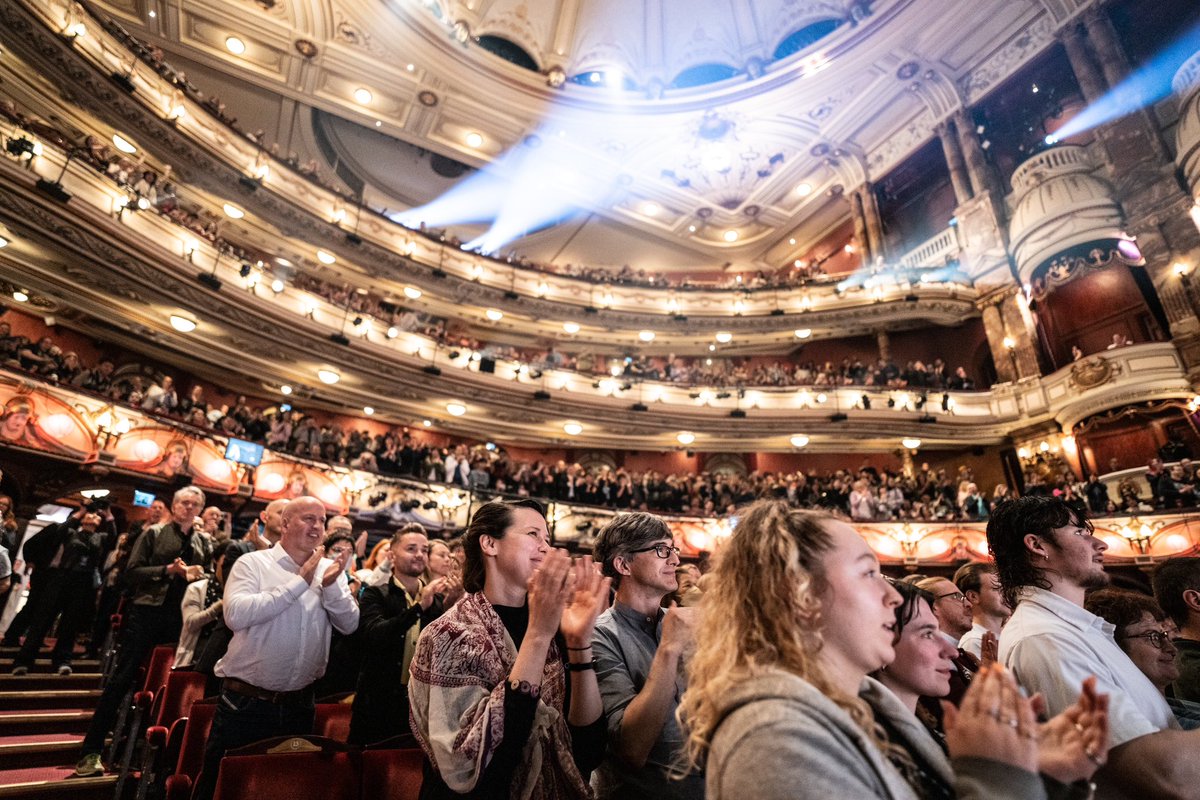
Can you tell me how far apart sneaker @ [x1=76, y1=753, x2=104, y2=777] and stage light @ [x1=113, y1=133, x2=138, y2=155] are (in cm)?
1161

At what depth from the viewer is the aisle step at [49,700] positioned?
14.0ft

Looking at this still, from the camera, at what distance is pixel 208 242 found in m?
10.2

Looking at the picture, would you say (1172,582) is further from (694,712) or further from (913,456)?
(913,456)

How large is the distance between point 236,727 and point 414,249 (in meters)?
14.5

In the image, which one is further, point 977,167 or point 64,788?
point 977,167

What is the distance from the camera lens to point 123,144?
11.2 m

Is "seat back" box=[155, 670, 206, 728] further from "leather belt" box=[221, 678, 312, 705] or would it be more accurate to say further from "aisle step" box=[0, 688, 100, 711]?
"aisle step" box=[0, 688, 100, 711]

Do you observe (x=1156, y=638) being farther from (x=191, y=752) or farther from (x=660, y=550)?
(x=191, y=752)

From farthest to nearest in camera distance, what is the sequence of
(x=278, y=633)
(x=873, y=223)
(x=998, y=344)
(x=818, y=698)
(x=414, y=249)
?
1. (x=873, y=223)
2. (x=414, y=249)
3. (x=998, y=344)
4. (x=278, y=633)
5. (x=818, y=698)

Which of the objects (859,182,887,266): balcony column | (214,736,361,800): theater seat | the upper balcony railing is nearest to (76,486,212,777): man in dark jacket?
(214,736,361,800): theater seat

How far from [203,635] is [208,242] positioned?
8.93 metres

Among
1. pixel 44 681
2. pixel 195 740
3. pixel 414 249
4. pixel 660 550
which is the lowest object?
pixel 44 681

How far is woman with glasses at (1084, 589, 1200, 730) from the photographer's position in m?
2.03

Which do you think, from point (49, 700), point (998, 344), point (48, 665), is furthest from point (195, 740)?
point (998, 344)
